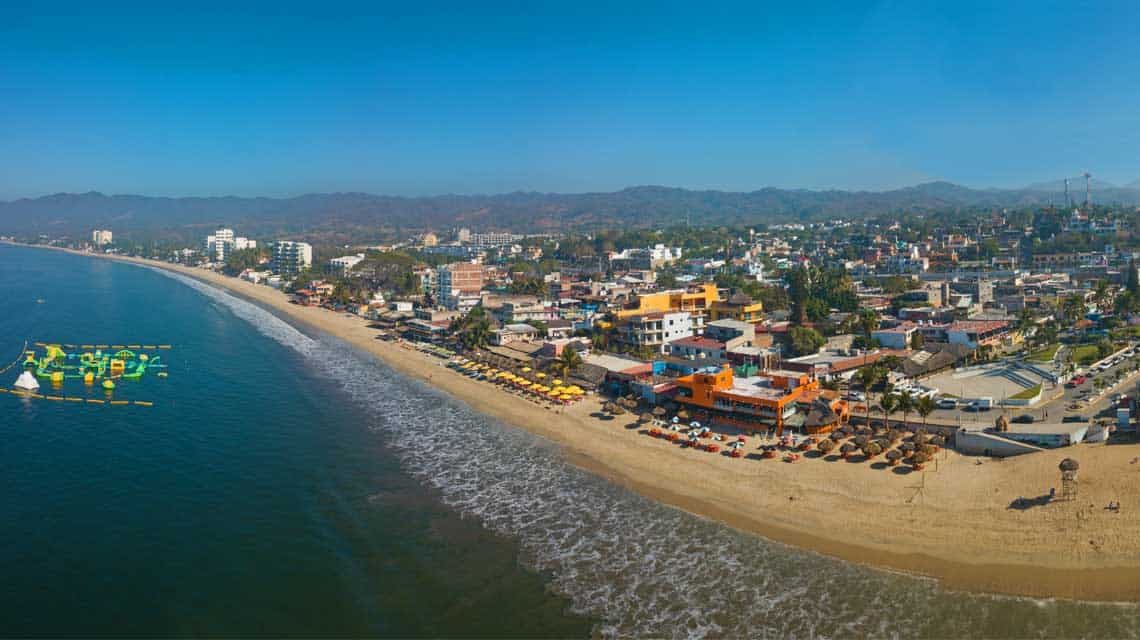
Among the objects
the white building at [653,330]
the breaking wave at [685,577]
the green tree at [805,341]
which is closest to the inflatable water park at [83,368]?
→ the breaking wave at [685,577]

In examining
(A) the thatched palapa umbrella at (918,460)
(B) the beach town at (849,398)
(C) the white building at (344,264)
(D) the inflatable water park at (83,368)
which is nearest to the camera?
(B) the beach town at (849,398)

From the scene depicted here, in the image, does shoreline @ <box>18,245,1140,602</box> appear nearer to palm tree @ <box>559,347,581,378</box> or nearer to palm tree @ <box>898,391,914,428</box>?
palm tree @ <box>898,391,914,428</box>

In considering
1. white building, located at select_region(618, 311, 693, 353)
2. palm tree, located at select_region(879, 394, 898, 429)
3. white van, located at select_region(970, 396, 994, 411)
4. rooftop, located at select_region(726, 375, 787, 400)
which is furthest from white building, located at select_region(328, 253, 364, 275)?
white van, located at select_region(970, 396, 994, 411)

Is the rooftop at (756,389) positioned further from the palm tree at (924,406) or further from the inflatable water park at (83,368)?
the inflatable water park at (83,368)

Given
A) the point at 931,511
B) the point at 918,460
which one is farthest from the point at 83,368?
the point at 931,511

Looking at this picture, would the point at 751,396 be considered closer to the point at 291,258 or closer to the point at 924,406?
the point at 924,406

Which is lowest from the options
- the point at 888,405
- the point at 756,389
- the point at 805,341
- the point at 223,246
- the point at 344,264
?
the point at 756,389
